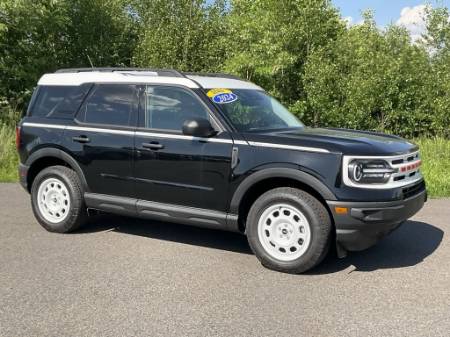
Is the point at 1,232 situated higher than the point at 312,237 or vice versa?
the point at 312,237

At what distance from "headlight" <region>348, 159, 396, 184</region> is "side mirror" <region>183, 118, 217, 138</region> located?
135cm

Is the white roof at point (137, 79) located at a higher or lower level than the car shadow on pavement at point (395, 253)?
higher

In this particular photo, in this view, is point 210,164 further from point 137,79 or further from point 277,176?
point 137,79

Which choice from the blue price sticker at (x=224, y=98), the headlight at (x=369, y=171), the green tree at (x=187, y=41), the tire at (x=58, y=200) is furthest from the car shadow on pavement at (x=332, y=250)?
the green tree at (x=187, y=41)

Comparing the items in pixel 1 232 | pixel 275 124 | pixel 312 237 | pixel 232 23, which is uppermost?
pixel 232 23

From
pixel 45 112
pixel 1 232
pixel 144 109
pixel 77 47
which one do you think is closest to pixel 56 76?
pixel 45 112

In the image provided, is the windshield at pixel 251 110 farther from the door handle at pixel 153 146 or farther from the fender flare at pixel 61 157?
the fender flare at pixel 61 157

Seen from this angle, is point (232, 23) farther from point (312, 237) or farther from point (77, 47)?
point (312, 237)

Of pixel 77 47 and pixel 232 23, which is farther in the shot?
pixel 77 47

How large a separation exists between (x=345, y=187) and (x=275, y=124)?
51.9 inches

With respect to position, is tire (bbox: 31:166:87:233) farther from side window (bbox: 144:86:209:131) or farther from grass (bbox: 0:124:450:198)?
grass (bbox: 0:124:450:198)

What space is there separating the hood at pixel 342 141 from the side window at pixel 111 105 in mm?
1424

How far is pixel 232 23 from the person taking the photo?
2142 centimetres

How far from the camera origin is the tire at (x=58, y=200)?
6.02 meters
